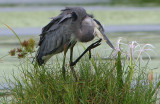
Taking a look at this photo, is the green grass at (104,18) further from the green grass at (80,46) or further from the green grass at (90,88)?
the green grass at (90,88)

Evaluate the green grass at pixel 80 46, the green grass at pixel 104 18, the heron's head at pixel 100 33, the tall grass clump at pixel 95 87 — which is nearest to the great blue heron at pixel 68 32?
the heron's head at pixel 100 33

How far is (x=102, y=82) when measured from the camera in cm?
297

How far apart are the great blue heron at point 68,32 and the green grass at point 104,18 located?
22.4ft

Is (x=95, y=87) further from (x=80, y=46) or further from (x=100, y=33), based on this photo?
(x=80, y=46)

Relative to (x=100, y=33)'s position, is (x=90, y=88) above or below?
below

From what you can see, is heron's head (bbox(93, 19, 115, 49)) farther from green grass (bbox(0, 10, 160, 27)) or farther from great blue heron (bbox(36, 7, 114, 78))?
green grass (bbox(0, 10, 160, 27))

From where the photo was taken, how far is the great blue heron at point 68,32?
3.05m

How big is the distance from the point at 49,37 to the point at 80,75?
2.34ft

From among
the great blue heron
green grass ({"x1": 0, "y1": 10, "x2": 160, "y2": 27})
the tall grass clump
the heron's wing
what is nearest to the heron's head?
the great blue heron

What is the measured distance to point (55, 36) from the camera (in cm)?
367

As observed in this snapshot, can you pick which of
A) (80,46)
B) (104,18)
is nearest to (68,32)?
(80,46)

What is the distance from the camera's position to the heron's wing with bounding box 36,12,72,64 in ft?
11.2

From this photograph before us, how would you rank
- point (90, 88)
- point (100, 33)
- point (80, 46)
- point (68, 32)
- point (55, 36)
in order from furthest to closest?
point (80, 46), point (55, 36), point (68, 32), point (100, 33), point (90, 88)

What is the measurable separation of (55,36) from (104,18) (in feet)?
25.9
